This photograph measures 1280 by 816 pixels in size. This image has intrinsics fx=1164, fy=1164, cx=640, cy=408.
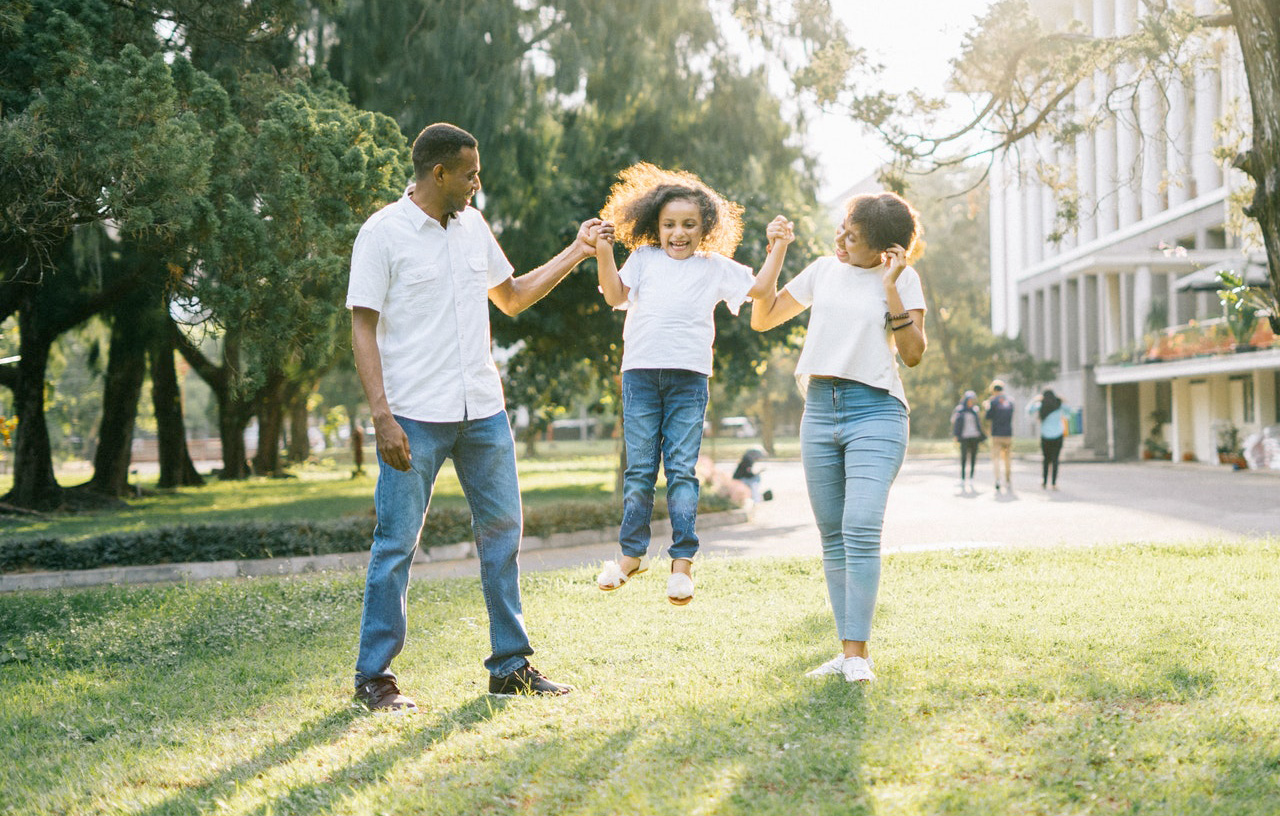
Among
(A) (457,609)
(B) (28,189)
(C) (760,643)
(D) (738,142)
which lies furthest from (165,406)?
(C) (760,643)

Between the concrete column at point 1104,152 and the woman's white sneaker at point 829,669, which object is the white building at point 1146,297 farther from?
the woman's white sneaker at point 829,669

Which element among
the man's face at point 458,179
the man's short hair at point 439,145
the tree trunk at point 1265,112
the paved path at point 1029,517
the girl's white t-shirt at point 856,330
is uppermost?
the tree trunk at point 1265,112

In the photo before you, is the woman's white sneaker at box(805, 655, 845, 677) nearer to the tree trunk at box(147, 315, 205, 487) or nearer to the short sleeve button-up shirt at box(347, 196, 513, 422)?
the short sleeve button-up shirt at box(347, 196, 513, 422)

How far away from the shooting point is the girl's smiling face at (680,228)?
5254 millimetres

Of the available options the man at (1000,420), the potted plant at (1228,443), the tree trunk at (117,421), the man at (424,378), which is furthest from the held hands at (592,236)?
the potted plant at (1228,443)

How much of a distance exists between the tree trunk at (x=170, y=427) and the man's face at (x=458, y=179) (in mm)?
22772

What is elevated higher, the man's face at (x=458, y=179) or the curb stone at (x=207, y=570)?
the man's face at (x=458, y=179)

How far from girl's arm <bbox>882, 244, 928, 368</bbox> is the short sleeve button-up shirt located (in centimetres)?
162

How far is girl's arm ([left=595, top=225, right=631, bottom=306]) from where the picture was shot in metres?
5.03

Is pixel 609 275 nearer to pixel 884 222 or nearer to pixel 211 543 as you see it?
pixel 884 222

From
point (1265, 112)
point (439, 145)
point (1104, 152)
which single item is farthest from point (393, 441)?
point (1104, 152)

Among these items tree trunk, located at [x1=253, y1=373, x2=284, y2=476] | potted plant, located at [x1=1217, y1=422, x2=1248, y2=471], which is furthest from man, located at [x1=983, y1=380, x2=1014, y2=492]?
tree trunk, located at [x1=253, y1=373, x2=284, y2=476]

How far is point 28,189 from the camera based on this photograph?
28.7 feet

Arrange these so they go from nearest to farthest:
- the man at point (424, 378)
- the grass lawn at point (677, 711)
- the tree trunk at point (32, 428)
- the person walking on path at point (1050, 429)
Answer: the grass lawn at point (677, 711), the man at point (424, 378), the tree trunk at point (32, 428), the person walking on path at point (1050, 429)
